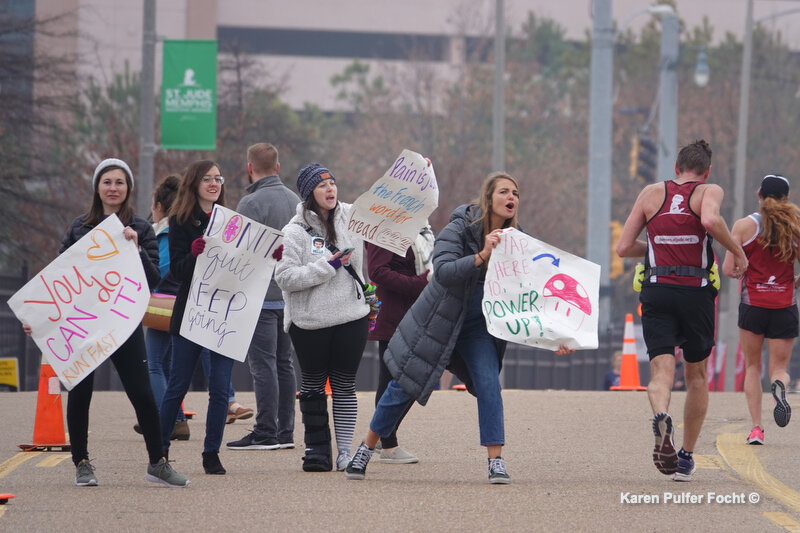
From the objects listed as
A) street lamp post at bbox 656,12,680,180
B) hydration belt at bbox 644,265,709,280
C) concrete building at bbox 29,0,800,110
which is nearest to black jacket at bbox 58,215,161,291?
hydration belt at bbox 644,265,709,280

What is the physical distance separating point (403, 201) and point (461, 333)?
42.2 inches

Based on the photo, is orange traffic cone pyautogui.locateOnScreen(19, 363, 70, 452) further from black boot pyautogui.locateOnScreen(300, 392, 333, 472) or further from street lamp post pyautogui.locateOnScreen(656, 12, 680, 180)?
street lamp post pyautogui.locateOnScreen(656, 12, 680, 180)

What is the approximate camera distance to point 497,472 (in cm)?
783

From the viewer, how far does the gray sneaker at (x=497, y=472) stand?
7.83 metres

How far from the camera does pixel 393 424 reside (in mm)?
8016

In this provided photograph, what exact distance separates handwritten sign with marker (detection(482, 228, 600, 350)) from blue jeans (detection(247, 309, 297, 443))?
2113 millimetres

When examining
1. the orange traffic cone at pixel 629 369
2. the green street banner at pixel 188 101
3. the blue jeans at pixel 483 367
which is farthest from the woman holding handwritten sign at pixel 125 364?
the green street banner at pixel 188 101

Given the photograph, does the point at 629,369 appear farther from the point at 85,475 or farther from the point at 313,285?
the point at 85,475

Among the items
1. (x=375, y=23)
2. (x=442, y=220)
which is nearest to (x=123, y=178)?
(x=442, y=220)

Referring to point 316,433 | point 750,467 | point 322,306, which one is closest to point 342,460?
point 316,433

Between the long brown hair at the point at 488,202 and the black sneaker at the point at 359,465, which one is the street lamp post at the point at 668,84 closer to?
the long brown hair at the point at 488,202

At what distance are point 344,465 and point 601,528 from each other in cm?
223

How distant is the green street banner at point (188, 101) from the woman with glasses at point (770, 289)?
10550 millimetres

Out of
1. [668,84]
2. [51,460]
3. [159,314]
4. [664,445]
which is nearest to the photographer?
[664,445]
